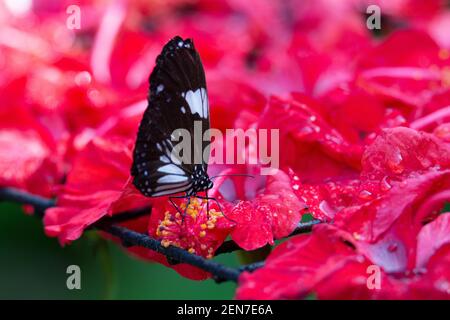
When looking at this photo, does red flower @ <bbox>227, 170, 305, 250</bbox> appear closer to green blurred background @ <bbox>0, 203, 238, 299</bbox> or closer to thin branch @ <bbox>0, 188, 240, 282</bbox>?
thin branch @ <bbox>0, 188, 240, 282</bbox>

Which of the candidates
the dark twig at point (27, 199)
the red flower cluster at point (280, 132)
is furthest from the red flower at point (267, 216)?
the dark twig at point (27, 199)

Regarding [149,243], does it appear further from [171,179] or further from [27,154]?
[27,154]

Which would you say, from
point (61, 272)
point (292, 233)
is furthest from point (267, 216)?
point (61, 272)

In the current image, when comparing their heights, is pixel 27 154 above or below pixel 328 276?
above
